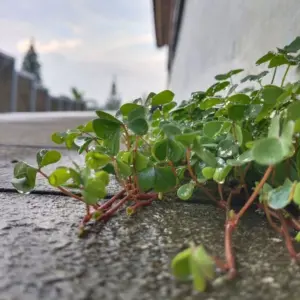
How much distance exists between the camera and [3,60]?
34.0 ft

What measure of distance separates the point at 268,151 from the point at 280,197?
54mm

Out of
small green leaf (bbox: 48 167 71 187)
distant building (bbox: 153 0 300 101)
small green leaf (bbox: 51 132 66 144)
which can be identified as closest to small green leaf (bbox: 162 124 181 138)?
small green leaf (bbox: 48 167 71 187)

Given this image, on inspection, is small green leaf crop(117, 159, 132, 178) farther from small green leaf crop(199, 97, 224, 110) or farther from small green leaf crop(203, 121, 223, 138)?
small green leaf crop(199, 97, 224, 110)

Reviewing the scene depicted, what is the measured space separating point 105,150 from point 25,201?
133 mm

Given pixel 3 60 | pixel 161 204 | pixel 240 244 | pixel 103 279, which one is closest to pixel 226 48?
pixel 161 204

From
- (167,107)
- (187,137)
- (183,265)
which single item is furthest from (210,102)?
(183,265)

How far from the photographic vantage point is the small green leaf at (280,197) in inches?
12.0

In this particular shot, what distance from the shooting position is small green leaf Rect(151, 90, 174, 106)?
1.61ft

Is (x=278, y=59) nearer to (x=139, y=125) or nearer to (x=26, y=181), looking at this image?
(x=139, y=125)

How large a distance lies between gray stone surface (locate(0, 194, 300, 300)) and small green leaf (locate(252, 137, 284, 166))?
9cm

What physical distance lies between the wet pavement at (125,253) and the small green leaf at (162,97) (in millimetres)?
132

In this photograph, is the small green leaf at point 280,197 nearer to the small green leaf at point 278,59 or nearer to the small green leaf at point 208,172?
the small green leaf at point 208,172

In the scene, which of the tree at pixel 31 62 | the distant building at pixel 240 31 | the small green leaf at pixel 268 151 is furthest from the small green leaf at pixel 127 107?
the tree at pixel 31 62

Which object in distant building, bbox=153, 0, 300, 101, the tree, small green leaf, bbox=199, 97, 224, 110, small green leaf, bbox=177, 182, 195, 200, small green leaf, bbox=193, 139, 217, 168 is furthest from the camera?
the tree
